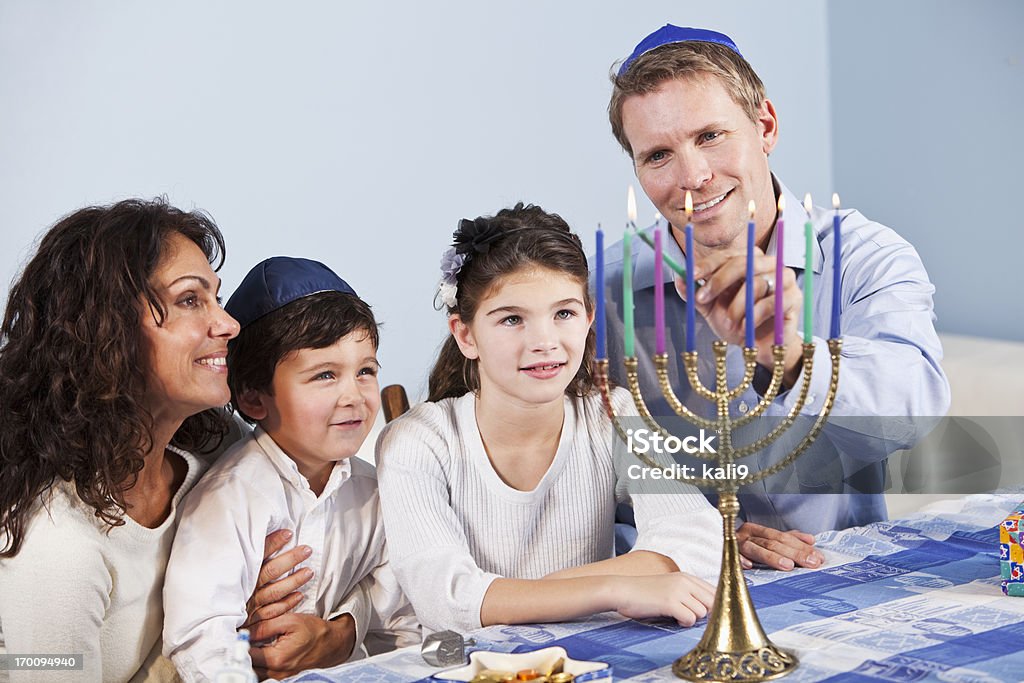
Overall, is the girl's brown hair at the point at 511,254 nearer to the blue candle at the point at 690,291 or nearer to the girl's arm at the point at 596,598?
the girl's arm at the point at 596,598

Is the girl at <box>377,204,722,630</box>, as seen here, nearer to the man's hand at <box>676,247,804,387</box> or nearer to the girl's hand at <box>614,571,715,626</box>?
the girl's hand at <box>614,571,715,626</box>

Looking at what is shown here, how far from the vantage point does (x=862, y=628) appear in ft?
4.11

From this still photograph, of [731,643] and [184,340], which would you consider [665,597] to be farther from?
[184,340]

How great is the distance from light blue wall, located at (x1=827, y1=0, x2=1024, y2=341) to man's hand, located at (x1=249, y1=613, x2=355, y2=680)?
79.5 inches

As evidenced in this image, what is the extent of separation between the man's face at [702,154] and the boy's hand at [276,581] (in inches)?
32.3

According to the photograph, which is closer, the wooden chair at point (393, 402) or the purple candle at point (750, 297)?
the purple candle at point (750, 297)

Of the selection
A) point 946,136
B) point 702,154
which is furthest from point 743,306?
point 946,136

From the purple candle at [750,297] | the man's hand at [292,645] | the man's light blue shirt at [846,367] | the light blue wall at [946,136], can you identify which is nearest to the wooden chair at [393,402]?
the man's light blue shirt at [846,367]

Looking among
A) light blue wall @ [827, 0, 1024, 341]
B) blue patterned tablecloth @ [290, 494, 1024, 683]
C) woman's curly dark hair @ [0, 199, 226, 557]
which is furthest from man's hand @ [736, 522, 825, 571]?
light blue wall @ [827, 0, 1024, 341]

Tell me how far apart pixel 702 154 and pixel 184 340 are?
0.88 m

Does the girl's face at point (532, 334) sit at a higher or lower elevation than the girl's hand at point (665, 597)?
higher

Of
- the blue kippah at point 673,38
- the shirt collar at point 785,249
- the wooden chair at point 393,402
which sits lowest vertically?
the wooden chair at point 393,402

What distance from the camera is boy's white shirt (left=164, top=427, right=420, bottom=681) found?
143cm

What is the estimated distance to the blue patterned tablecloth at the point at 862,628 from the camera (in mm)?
1142
